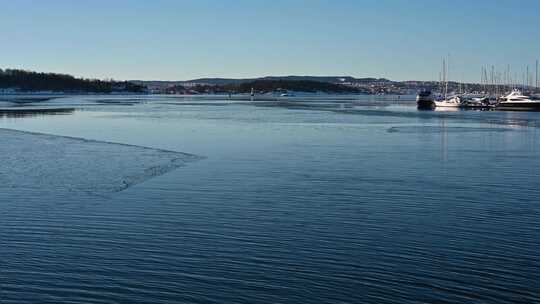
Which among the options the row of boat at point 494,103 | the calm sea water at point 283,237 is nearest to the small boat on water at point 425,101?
the row of boat at point 494,103

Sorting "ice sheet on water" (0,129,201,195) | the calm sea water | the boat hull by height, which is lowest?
the calm sea water

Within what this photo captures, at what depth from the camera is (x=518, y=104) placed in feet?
293

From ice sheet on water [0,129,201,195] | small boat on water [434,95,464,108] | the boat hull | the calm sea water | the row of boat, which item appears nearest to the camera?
the calm sea water

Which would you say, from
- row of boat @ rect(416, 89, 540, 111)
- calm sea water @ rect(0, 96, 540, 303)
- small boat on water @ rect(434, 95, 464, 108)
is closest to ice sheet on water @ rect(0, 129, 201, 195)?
calm sea water @ rect(0, 96, 540, 303)

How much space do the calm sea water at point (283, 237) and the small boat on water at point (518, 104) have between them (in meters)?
69.3

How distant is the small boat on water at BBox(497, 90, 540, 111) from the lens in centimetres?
8688

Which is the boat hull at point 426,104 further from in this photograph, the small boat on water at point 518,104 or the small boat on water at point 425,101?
the small boat on water at point 518,104

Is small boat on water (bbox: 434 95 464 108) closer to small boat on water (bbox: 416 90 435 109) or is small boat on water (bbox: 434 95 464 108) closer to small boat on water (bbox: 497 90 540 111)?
small boat on water (bbox: 416 90 435 109)

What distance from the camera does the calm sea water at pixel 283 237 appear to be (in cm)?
947

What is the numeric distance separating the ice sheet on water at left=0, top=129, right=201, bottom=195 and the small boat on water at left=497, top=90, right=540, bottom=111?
68.6 metres

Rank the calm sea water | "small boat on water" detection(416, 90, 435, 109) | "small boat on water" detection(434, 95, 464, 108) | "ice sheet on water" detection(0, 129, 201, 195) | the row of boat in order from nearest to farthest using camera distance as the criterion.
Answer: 1. the calm sea water
2. "ice sheet on water" detection(0, 129, 201, 195)
3. the row of boat
4. "small boat on water" detection(434, 95, 464, 108)
5. "small boat on water" detection(416, 90, 435, 109)

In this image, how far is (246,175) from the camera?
20562 mm

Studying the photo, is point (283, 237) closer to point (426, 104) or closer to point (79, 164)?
point (79, 164)

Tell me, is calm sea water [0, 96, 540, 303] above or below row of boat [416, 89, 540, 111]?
below
